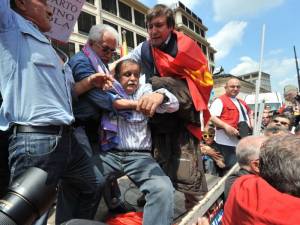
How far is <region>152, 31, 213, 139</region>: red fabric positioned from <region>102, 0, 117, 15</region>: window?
27954 millimetres

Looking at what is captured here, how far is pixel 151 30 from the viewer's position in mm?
2406

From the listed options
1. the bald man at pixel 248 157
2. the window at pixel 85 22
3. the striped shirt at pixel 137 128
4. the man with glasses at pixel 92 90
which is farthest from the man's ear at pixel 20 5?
the window at pixel 85 22

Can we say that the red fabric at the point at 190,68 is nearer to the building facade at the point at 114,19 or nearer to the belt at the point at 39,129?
the belt at the point at 39,129

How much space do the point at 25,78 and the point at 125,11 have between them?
31.7 m

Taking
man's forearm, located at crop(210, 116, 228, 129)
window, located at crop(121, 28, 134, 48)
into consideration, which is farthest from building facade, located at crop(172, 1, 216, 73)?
man's forearm, located at crop(210, 116, 228, 129)

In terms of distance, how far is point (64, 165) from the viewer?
5.73ft

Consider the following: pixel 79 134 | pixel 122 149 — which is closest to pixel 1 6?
pixel 79 134

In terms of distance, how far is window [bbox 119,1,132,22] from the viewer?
31219 millimetres

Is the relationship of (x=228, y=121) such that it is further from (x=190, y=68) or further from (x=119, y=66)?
(x=119, y=66)

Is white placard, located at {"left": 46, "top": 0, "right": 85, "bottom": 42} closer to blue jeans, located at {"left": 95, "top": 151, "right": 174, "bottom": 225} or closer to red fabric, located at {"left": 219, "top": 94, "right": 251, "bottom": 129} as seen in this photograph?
blue jeans, located at {"left": 95, "top": 151, "right": 174, "bottom": 225}

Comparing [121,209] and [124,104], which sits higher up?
[124,104]

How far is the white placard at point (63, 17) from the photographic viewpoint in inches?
98.8

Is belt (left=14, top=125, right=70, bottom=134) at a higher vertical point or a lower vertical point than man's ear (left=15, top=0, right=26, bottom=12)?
lower

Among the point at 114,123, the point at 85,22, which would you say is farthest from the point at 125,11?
the point at 114,123
